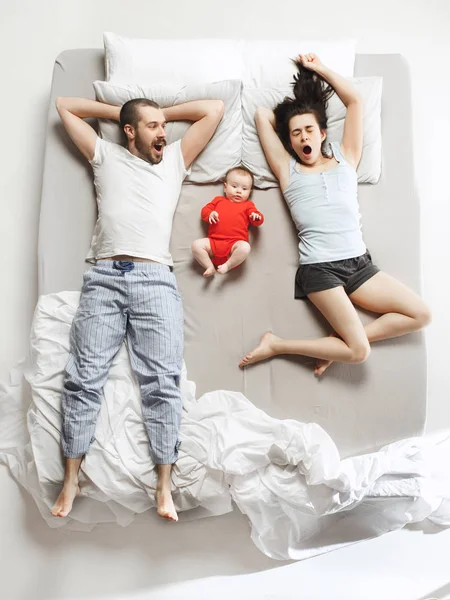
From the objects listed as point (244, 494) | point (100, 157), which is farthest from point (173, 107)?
point (244, 494)

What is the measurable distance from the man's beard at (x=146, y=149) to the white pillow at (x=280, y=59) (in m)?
0.41

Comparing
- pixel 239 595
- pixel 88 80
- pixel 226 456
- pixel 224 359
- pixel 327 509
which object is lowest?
pixel 239 595

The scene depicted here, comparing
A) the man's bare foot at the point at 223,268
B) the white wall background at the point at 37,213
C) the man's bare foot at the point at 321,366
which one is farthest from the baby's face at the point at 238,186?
the white wall background at the point at 37,213

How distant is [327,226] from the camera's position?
1821 millimetres

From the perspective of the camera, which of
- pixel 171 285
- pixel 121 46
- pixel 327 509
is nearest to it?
pixel 327 509

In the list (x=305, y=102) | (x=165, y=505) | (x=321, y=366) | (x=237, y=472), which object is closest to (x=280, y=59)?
(x=305, y=102)

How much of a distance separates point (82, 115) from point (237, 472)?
1.26 m

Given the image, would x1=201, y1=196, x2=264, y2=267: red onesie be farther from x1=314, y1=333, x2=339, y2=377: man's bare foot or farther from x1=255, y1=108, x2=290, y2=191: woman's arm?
x1=314, y1=333, x2=339, y2=377: man's bare foot

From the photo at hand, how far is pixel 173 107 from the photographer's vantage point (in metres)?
1.88

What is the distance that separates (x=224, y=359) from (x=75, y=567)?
2.52 ft

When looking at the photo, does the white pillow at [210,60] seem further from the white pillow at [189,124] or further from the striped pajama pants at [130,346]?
the striped pajama pants at [130,346]

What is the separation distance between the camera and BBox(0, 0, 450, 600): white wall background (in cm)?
168

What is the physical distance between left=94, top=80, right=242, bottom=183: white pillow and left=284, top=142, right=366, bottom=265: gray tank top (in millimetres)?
236

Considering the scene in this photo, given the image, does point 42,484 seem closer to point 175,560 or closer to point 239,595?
point 175,560
